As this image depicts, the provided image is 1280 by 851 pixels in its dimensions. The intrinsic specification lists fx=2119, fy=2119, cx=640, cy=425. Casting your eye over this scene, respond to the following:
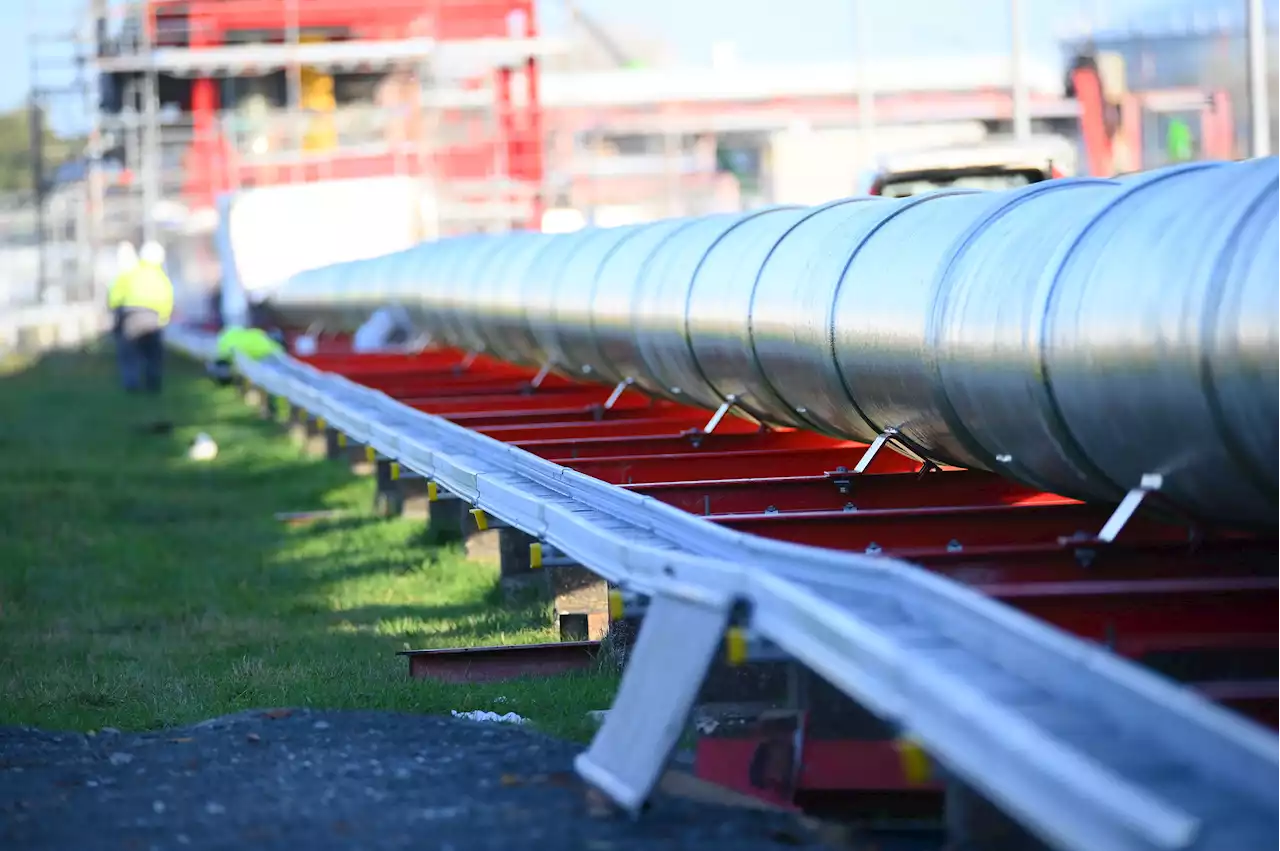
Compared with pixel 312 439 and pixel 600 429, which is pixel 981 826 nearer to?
pixel 600 429

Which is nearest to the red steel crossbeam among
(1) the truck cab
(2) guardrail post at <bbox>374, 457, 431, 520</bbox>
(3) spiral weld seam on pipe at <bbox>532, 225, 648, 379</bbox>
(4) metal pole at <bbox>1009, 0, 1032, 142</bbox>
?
(3) spiral weld seam on pipe at <bbox>532, 225, 648, 379</bbox>

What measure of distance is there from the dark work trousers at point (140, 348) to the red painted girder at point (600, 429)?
726 inches

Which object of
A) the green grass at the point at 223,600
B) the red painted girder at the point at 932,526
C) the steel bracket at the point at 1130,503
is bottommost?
the green grass at the point at 223,600

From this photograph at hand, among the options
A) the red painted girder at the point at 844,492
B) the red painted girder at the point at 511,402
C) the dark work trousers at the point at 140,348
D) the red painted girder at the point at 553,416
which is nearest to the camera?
the red painted girder at the point at 844,492

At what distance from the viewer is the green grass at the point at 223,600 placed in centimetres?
786

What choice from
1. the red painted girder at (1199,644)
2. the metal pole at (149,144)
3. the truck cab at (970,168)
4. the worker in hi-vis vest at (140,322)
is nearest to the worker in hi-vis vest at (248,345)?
the worker in hi-vis vest at (140,322)

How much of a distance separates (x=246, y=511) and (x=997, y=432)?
9225 millimetres

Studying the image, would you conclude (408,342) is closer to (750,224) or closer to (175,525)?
(175,525)

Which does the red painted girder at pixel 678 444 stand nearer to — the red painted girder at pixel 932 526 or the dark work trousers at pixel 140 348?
the red painted girder at pixel 932 526

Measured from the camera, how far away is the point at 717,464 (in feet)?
32.1

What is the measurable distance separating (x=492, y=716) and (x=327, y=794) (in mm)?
1298

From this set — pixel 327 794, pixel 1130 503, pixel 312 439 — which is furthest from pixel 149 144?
pixel 1130 503

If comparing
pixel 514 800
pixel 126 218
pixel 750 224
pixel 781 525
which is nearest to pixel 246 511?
pixel 750 224

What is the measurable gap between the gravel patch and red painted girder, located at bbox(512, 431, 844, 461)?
11.7 feet
